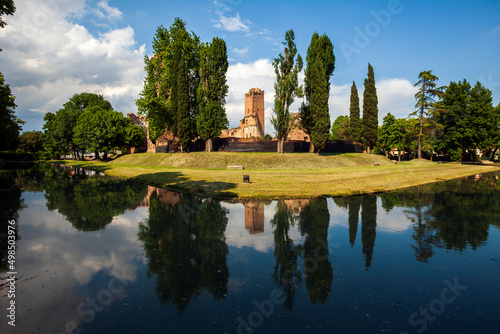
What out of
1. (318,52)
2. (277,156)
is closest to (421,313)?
(277,156)

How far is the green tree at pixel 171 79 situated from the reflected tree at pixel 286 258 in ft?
105

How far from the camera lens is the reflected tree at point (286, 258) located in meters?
4.36

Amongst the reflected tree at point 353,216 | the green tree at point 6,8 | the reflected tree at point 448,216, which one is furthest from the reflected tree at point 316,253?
the green tree at point 6,8

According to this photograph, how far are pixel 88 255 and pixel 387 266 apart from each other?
6.49 metres

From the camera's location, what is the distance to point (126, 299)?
4035mm

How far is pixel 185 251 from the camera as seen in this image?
5.92m

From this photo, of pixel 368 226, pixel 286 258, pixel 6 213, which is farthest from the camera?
pixel 6 213

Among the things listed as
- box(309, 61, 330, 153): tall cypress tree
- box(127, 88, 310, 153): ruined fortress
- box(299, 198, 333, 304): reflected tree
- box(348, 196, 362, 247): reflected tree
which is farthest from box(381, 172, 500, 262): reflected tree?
box(127, 88, 310, 153): ruined fortress

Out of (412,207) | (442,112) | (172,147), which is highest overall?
(442,112)

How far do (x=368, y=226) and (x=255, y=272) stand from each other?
483 cm

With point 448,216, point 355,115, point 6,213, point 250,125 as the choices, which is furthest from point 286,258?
point 250,125

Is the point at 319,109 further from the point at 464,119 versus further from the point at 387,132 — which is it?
the point at 387,132

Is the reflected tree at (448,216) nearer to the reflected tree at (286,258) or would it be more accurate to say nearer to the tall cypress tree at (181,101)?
the reflected tree at (286,258)

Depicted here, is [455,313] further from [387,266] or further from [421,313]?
[387,266]
